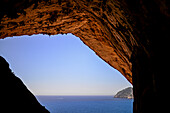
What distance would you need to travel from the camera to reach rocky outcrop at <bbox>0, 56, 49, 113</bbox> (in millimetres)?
6891


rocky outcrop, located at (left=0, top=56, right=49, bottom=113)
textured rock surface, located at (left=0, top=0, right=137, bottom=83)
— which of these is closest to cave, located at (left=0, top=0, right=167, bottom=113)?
textured rock surface, located at (left=0, top=0, right=137, bottom=83)

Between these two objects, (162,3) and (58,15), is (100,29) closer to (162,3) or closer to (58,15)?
(58,15)

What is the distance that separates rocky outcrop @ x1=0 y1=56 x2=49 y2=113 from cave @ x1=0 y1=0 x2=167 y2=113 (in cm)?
308

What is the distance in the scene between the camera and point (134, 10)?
425 centimetres

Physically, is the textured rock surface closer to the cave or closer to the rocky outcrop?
the cave

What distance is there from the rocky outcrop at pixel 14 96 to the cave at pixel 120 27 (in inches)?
121

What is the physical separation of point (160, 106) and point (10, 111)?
682cm

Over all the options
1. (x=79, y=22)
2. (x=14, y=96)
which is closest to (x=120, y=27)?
(x=79, y=22)

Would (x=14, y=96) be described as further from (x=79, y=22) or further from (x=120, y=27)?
(x=120, y=27)

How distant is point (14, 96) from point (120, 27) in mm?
7114

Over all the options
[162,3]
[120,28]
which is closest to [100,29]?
[120,28]

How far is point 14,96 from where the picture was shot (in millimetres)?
7582

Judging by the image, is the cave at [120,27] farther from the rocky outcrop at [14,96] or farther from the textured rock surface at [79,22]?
the rocky outcrop at [14,96]

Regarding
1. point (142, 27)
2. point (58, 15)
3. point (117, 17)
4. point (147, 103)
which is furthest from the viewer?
point (58, 15)
